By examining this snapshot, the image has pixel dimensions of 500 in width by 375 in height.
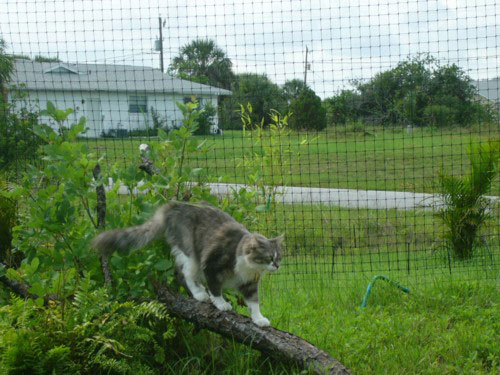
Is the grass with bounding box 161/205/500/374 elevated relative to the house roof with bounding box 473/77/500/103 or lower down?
lower down

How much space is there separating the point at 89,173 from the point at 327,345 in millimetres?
2106

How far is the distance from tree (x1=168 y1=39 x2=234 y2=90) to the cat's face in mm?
3368

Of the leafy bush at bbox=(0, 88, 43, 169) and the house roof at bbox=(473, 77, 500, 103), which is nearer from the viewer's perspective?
the house roof at bbox=(473, 77, 500, 103)

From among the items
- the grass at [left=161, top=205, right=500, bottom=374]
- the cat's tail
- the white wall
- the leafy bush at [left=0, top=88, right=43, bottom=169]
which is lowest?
the grass at [left=161, top=205, right=500, bottom=374]

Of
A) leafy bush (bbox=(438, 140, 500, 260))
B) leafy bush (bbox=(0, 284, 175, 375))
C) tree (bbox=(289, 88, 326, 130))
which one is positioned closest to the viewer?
leafy bush (bbox=(0, 284, 175, 375))

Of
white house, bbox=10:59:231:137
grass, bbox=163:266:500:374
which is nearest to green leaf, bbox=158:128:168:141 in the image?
white house, bbox=10:59:231:137

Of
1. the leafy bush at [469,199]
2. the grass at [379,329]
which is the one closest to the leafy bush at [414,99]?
the leafy bush at [469,199]

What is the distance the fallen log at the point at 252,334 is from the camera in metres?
3.52

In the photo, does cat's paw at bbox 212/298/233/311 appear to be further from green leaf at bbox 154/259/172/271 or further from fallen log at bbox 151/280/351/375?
green leaf at bbox 154/259/172/271

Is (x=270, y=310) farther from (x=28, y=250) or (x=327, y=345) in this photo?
(x=28, y=250)

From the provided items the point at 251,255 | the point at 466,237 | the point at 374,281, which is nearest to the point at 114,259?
the point at 251,255

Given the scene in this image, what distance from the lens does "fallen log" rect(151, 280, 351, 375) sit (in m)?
3.52

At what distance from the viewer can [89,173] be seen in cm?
397

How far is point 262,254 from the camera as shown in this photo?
3977 millimetres
